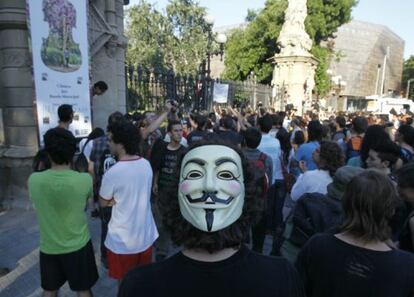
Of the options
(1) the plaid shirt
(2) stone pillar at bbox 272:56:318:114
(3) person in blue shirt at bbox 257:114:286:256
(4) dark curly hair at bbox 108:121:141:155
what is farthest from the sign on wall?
(2) stone pillar at bbox 272:56:318:114

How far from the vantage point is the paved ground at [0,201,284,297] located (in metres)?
3.93

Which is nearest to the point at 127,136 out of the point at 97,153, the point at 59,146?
the point at 59,146

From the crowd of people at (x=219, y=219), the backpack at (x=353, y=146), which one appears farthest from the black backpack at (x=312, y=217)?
the backpack at (x=353, y=146)

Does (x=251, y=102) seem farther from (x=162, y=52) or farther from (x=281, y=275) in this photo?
(x=162, y=52)

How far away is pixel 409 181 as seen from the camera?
2.57m

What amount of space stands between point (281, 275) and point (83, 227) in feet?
7.47

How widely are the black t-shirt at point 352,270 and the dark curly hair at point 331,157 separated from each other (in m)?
1.58

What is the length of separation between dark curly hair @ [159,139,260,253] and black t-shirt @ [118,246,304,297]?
55mm

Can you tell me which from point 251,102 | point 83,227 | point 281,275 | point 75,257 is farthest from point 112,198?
point 251,102

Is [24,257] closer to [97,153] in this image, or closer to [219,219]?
[97,153]

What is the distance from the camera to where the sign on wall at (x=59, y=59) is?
6.08 m

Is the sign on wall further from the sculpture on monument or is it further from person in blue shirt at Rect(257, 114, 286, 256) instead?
the sculpture on monument

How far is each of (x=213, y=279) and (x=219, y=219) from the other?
20 centimetres

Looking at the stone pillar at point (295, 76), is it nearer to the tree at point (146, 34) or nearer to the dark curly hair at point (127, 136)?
the dark curly hair at point (127, 136)
